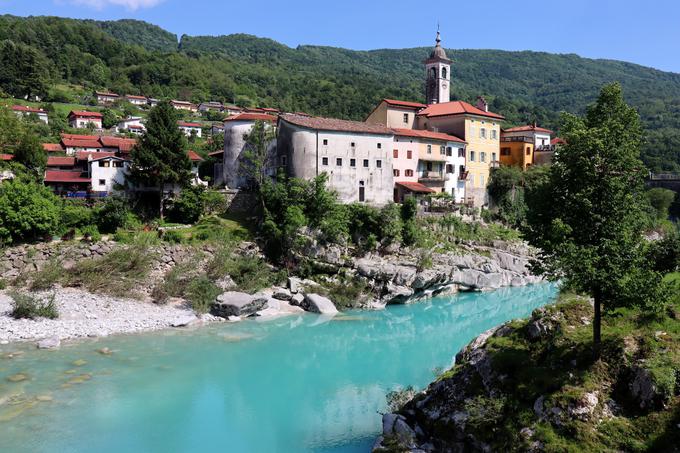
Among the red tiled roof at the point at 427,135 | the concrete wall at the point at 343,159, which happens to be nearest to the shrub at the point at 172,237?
the concrete wall at the point at 343,159

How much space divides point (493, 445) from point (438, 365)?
1112cm

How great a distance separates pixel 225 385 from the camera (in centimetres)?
2044

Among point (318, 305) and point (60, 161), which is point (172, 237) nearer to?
point (318, 305)

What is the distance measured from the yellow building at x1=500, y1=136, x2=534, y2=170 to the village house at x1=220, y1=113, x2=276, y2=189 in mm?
25785

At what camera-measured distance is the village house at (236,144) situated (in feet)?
137

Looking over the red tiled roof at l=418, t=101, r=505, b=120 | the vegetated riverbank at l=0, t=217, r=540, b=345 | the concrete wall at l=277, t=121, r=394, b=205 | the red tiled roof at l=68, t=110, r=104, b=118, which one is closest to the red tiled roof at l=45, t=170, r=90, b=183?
the vegetated riverbank at l=0, t=217, r=540, b=345

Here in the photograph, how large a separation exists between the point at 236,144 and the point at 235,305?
17150mm

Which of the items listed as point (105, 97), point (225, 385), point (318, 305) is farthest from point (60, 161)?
point (105, 97)

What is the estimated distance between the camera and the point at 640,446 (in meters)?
10.2

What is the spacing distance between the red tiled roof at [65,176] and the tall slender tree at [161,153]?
4.75 m

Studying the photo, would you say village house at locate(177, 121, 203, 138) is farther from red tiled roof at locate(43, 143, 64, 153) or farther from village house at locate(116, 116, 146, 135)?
red tiled roof at locate(43, 143, 64, 153)

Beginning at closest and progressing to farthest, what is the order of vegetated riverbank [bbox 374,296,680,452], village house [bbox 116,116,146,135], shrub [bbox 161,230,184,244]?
vegetated riverbank [bbox 374,296,680,452] → shrub [bbox 161,230,184,244] → village house [bbox 116,116,146,135]

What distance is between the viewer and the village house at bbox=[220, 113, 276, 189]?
41.9 m

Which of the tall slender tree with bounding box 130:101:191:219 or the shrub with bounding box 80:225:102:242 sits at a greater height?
the tall slender tree with bounding box 130:101:191:219
